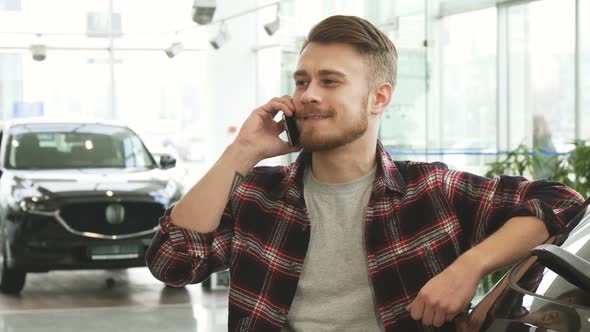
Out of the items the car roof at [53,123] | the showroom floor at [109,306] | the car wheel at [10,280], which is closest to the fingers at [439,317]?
the showroom floor at [109,306]

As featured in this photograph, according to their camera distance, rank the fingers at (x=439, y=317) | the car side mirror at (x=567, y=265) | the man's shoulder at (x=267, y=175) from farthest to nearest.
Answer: the man's shoulder at (x=267, y=175) → the fingers at (x=439, y=317) → the car side mirror at (x=567, y=265)

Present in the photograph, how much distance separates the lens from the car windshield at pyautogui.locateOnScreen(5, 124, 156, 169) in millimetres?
7859

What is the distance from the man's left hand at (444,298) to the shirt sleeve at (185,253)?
0.54 meters

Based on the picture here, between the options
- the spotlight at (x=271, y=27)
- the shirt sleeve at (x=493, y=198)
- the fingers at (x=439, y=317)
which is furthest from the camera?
the spotlight at (x=271, y=27)

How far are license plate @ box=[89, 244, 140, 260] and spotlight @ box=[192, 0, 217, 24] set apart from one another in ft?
10.0

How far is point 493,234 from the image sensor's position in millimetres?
2080

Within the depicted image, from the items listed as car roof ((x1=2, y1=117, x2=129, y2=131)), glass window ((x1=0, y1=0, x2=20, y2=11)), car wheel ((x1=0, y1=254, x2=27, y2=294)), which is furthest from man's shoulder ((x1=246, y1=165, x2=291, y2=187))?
glass window ((x1=0, y1=0, x2=20, y2=11))

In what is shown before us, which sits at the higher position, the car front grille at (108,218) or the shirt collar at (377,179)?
the shirt collar at (377,179)

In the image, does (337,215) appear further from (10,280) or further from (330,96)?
(10,280)

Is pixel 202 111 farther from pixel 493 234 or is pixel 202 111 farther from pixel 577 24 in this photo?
pixel 493 234

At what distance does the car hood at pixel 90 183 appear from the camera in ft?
23.2

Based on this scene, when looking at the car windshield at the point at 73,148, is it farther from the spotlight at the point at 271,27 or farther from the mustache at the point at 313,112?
the mustache at the point at 313,112

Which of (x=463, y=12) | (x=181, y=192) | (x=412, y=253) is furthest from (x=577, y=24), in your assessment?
(x=412, y=253)

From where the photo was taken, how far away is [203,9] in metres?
9.32
